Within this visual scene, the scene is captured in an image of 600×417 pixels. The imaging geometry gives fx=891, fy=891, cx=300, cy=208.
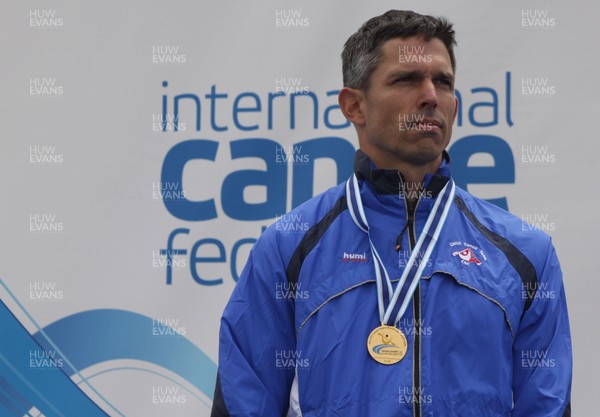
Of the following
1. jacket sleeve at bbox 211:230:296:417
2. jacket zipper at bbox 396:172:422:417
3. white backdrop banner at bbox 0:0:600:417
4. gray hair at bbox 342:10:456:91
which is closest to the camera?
jacket zipper at bbox 396:172:422:417

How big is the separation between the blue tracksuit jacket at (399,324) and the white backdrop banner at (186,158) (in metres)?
0.94

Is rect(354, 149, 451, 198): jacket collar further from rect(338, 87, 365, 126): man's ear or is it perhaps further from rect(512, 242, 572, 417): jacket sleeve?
rect(512, 242, 572, 417): jacket sleeve

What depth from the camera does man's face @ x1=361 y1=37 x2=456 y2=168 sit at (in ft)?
6.43

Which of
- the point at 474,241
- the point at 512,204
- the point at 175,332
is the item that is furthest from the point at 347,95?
the point at 175,332

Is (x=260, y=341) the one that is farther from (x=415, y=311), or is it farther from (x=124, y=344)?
(x=124, y=344)

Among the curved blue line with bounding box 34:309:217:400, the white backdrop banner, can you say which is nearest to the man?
the white backdrop banner

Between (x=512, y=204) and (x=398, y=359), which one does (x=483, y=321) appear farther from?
(x=512, y=204)

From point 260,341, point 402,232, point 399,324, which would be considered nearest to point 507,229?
point 402,232

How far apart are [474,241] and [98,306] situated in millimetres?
1497

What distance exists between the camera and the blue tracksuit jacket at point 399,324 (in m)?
1.81

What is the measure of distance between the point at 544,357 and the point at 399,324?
0.32 metres

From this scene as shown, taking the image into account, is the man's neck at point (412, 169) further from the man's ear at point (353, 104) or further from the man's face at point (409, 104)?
the man's ear at point (353, 104)

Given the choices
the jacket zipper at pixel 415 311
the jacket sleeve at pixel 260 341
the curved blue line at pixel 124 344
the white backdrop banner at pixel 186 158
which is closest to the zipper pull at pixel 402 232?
the jacket zipper at pixel 415 311

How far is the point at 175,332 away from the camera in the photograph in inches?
116
